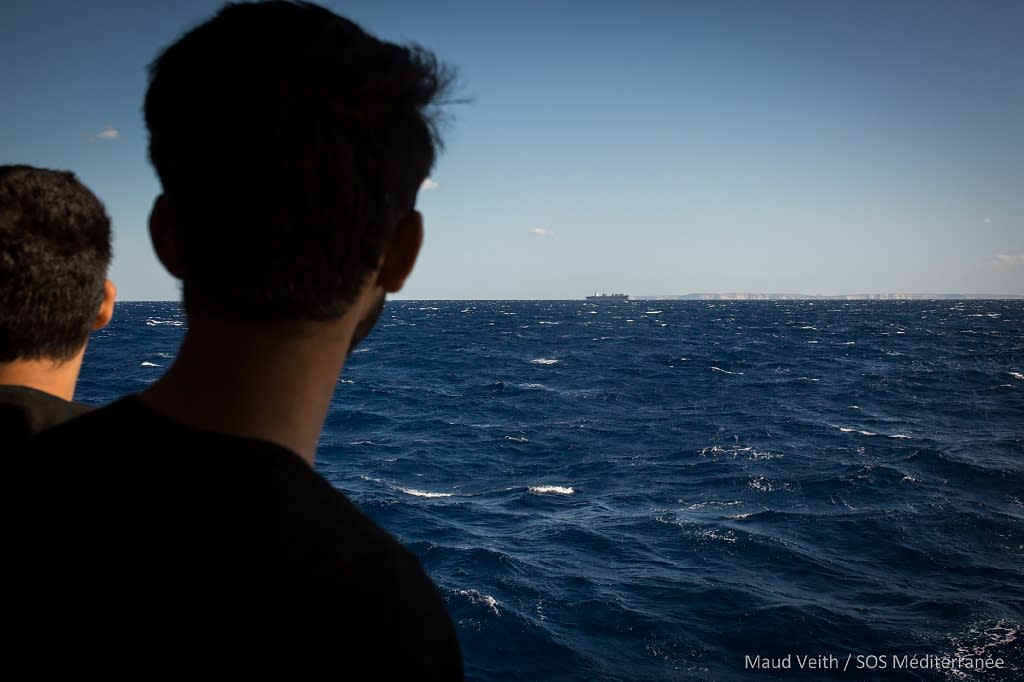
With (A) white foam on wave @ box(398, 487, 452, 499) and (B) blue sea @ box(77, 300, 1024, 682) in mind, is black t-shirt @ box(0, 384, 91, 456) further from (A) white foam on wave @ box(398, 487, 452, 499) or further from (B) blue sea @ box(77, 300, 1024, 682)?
(A) white foam on wave @ box(398, 487, 452, 499)

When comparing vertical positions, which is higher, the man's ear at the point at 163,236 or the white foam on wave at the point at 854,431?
the man's ear at the point at 163,236

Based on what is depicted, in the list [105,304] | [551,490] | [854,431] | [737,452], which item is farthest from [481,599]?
[854,431]

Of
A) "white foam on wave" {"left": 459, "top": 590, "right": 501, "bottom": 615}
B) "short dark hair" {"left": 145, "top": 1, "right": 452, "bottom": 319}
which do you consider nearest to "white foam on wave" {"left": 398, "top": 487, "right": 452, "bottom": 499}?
"white foam on wave" {"left": 459, "top": 590, "right": 501, "bottom": 615}

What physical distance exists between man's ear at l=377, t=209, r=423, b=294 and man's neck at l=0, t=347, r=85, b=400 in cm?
152

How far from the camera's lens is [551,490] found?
16688mm

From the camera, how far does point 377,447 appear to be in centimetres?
2102

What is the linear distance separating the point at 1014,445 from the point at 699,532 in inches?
614

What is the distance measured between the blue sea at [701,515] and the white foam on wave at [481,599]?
6cm

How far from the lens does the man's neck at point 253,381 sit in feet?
2.91

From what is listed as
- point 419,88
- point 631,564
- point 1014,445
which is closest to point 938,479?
point 1014,445

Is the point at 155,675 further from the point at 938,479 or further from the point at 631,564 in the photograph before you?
the point at 938,479

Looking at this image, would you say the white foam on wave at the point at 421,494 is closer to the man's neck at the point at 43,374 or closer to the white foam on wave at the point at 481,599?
the white foam on wave at the point at 481,599

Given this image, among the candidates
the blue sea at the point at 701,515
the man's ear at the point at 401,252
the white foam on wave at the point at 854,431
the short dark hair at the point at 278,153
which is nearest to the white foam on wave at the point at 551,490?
the blue sea at the point at 701,515

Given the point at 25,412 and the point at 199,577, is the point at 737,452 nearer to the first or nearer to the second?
the point at 25,412
